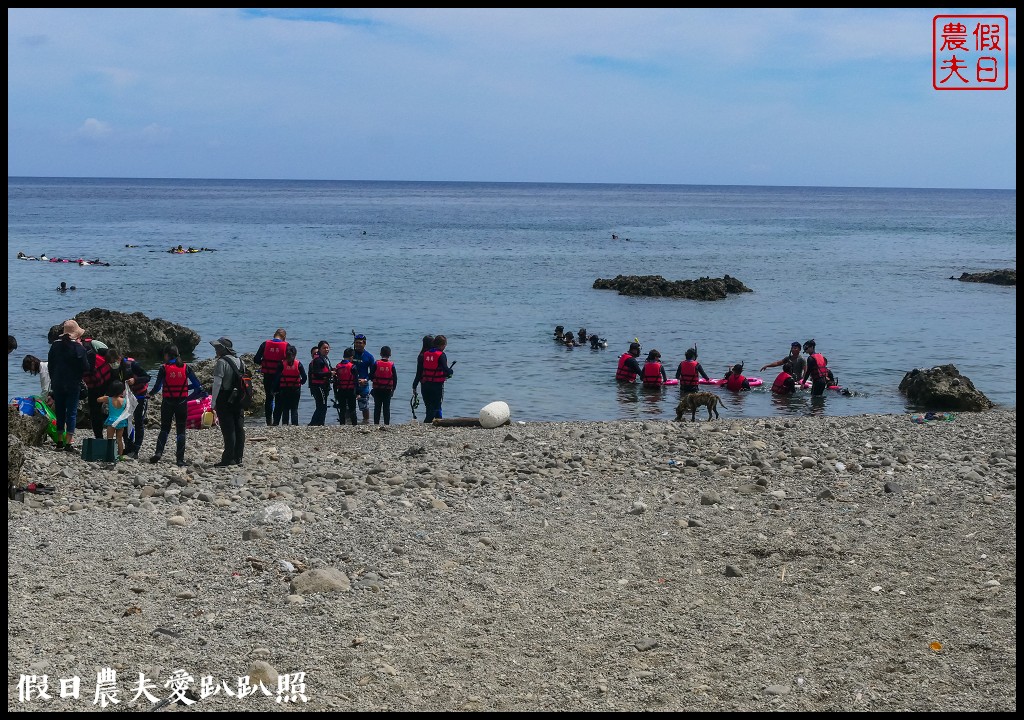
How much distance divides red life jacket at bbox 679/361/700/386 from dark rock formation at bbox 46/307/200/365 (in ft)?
44.2

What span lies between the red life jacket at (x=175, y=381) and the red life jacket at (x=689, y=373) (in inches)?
404

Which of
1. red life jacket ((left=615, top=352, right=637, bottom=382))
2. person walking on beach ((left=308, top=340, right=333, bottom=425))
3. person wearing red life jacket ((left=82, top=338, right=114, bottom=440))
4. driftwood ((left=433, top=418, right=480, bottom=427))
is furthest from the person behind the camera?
red life jacket ((left=615, top=352, right=637, bottom=382))

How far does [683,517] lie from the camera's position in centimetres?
1038

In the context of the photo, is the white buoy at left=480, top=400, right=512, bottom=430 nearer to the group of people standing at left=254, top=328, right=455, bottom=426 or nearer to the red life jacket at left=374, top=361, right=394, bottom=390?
the group of people standing at left=254, top=328, right=455, bottom=426

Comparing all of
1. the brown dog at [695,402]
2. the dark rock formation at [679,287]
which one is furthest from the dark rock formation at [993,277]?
the brown dog at [695,402]

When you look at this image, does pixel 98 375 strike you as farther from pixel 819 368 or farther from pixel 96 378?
pixel 819 368

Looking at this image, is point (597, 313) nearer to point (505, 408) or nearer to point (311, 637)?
point (505, 408)

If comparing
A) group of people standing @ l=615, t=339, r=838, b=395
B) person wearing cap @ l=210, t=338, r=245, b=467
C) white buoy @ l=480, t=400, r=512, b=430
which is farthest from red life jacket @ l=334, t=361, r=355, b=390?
group of people standing @ l=615, t=339, r=838, b=395

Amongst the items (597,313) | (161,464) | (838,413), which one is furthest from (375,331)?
(161,464)

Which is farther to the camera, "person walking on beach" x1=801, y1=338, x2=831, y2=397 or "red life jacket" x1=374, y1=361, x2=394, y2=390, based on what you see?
"person walking on beach" x1=801, y1=338, x2=831, y2=397

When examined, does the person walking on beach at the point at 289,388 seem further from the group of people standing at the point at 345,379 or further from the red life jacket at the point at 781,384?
the red life jacket at the point at 781,384

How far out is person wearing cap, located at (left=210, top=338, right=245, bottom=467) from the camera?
11984mm


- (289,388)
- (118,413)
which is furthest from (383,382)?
(118,413)

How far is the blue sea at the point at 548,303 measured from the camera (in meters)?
23.5
